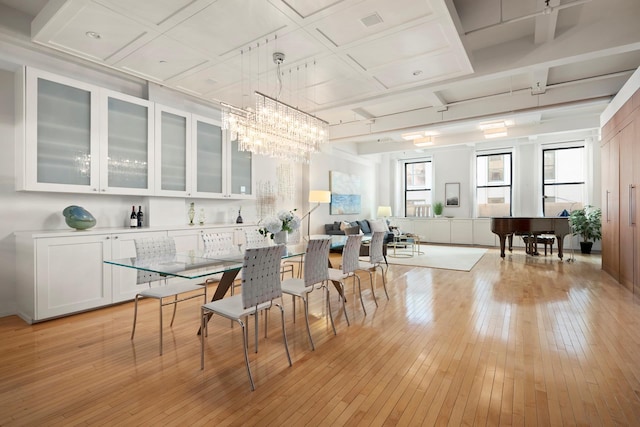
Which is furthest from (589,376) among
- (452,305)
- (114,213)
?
(114,213)

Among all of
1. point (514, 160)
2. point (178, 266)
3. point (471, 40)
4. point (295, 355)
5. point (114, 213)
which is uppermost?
point (471, 40)

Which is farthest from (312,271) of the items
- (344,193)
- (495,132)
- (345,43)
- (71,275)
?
(344,193)

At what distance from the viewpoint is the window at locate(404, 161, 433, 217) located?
37.6 ft

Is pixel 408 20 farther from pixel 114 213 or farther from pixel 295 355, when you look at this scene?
pixel 114 213

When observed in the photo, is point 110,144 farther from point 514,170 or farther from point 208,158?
point 514,170

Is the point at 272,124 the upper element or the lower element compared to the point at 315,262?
upper

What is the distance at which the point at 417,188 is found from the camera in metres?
11.7

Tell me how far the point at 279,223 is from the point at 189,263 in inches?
40.9

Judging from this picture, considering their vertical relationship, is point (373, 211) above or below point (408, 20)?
below

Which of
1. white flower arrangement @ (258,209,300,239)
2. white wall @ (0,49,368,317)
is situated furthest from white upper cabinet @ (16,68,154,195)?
white flower arrangement @ (258,209,300,239)

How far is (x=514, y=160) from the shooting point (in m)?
9.69

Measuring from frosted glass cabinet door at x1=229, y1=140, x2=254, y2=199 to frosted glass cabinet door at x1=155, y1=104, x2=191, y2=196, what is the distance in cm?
87

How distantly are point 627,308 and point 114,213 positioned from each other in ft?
22.0

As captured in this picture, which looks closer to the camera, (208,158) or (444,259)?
(208,158)
